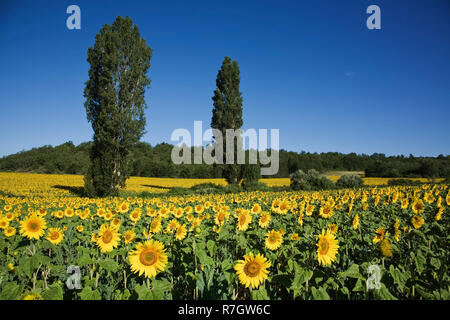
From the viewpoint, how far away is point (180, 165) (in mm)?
62594

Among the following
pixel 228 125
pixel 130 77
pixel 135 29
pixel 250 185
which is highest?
pixel 135 29

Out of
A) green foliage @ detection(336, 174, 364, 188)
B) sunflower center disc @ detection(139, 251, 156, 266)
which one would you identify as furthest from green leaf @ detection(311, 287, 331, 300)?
green foliage @ detection(336, 174, 364, 188)

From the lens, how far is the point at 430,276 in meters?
2.40

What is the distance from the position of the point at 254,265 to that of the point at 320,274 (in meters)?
0.67

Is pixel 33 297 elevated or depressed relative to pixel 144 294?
elevated

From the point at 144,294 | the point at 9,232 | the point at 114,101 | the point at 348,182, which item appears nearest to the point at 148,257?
the point at 144,294

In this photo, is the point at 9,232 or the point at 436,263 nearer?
the point at 436,263

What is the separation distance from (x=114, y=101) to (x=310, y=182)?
803 inches

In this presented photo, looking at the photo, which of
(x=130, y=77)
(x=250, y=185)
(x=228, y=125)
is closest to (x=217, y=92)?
(x=228, y=125)

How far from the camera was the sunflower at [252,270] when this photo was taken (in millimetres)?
1968

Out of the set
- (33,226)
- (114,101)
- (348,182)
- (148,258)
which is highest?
(114,101)

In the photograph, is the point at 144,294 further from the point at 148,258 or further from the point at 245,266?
the point at 245,266
